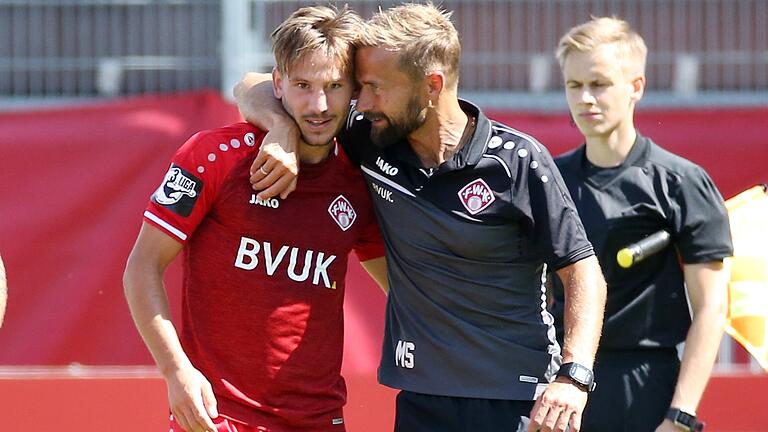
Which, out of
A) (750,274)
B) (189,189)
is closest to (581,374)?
(189,189)

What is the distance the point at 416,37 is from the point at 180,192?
0.74m

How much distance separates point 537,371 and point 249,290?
0.78 meters

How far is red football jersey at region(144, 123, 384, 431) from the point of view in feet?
11.2

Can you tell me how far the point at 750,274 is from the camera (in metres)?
4.47

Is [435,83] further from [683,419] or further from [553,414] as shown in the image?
[683,419]

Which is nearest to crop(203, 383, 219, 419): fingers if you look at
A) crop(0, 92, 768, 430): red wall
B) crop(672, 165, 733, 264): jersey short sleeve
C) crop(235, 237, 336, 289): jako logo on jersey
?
crop(235, 237, 336, 289): jako logo on jersey

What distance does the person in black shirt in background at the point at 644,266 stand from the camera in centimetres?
385

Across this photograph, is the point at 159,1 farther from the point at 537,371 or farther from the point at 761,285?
the point at 537,371

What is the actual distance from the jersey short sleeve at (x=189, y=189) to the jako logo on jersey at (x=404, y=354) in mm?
634

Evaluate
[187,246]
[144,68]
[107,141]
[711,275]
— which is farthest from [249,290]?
[144,68]

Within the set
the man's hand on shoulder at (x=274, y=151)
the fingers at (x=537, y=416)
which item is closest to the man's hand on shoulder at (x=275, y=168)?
the man's hand on shoulder at (x=274, y=151)

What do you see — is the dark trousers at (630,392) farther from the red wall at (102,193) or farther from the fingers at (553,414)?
the red wall at (102,193)

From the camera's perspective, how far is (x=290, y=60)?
3.47 m

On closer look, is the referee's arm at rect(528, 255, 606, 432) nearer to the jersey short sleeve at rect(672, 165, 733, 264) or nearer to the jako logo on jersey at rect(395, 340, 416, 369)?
the jako logo on jersey at rect(395, 340, 416, 369)
